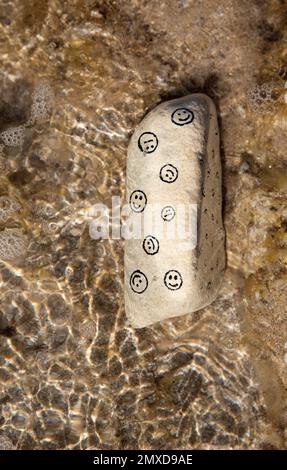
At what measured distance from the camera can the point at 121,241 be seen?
5004 millimetres

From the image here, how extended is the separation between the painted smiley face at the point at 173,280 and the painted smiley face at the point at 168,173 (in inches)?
32.6

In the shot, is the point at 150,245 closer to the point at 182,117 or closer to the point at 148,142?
the point at 148,142

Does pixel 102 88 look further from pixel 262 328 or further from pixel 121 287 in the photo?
pixel 262 328

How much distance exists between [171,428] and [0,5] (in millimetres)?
4820

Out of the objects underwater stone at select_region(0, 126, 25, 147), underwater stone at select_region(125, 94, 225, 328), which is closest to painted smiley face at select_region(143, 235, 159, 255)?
underwater stone at select_region(125, 94, 225, 328)

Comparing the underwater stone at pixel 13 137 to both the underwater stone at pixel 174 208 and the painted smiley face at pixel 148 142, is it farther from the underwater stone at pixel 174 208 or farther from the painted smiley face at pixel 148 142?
the painted smiley face at pixel 148 142

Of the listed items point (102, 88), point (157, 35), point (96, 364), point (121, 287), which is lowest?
point (96, 364)

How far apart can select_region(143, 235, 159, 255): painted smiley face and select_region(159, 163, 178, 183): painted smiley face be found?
1.80 feet

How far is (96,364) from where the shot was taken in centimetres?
488

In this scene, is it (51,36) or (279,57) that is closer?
(279,57)

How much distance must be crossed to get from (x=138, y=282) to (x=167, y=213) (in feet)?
2.48

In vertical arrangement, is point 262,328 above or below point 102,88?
below

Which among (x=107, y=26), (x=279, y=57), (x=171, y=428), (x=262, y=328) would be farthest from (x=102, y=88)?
(x=171, y=428)

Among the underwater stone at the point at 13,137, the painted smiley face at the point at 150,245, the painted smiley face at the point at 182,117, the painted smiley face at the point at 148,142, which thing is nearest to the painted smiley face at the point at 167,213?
the painted smiley face at the point at 150,245
